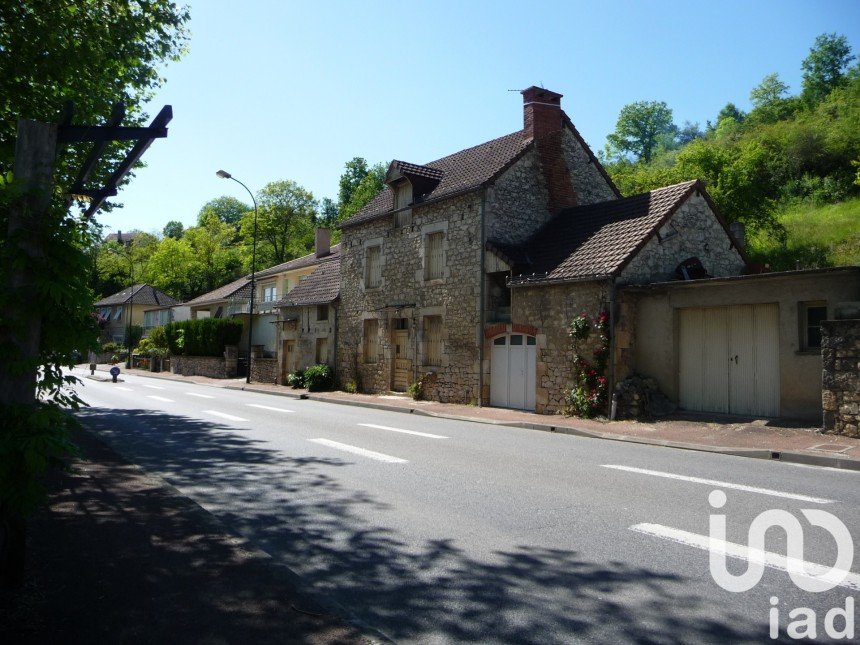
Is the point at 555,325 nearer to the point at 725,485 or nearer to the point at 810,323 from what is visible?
the point at 810,323

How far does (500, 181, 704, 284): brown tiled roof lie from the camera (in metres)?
15.8

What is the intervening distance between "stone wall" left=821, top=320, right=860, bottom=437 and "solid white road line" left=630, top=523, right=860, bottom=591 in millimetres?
7664

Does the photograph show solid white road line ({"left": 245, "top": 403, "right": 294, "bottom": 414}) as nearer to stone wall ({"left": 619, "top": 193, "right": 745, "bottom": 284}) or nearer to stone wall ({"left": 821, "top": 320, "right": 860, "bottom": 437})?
stone wall ({"left": 619, "top": 193, "right": 745, "bottom": 284})

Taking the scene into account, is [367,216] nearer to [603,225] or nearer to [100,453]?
[603,225]

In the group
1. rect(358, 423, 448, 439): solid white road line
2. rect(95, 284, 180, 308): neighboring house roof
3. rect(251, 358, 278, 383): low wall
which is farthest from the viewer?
rect(95, 284, 180, 308): neighboring house roof

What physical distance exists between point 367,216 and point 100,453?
649 inches

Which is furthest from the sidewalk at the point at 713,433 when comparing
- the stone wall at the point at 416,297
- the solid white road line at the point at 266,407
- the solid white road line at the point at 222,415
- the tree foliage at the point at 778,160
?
the tree foliage at the point at 778,160

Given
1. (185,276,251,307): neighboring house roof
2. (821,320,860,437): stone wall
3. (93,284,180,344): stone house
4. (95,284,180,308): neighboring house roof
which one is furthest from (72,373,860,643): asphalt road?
(95,284,180,308): neighboring house roof

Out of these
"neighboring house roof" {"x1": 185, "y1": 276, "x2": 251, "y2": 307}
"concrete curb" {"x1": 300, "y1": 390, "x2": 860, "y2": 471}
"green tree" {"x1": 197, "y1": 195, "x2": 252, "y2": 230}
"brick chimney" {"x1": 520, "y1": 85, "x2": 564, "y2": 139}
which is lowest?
"concrete curb" {"x1": 300, "y1": 390, "x2": 860, "y2": 471}

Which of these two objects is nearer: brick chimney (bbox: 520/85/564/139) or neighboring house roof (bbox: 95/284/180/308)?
brick chimney (bbox: 520/85/564/139)

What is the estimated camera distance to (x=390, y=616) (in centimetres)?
371

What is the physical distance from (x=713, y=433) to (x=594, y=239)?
6.74 metres

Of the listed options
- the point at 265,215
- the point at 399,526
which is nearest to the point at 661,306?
the point at 399,526

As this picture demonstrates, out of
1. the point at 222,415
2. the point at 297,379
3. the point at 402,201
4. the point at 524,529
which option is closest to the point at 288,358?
the point at 297,379
